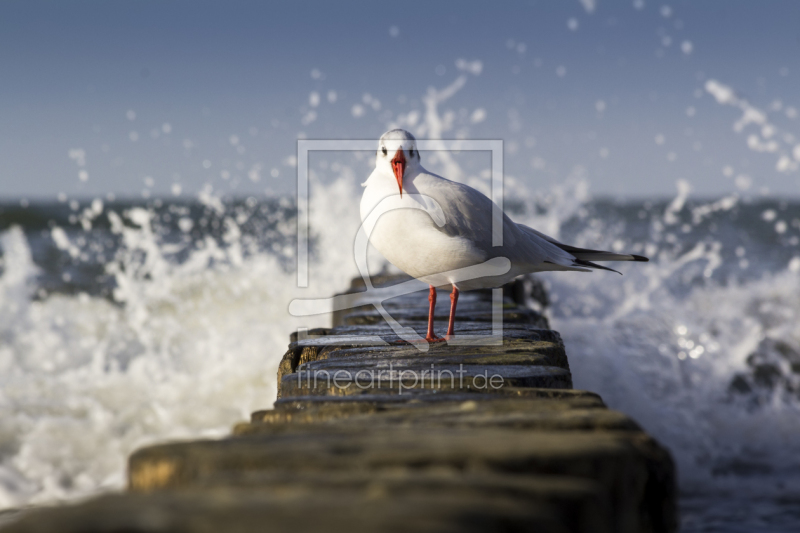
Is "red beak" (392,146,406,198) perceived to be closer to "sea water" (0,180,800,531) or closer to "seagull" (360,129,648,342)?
"seagull" (360,129,648,342)

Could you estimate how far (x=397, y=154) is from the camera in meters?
3.33

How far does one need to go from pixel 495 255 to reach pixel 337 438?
222cm

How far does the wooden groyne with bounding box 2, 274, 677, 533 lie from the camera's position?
0.90 m

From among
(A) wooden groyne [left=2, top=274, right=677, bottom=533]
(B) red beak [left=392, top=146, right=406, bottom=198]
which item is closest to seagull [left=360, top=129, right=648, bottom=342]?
(B) red beak [left=392, top=146, right=406, bottom=198]

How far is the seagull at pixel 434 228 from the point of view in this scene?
3.24m

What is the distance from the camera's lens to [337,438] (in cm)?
127

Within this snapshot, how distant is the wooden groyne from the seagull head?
5.02ft

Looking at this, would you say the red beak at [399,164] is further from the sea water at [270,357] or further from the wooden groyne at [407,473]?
the sea water at [270,357]

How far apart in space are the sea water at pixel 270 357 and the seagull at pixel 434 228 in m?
1.73

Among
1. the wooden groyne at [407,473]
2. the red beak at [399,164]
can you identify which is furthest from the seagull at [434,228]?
the wooden groyne at [407,473]

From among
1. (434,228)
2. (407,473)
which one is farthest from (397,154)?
(407,473)

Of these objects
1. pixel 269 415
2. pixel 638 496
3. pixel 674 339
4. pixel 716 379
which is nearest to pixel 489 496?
pixel 638 496

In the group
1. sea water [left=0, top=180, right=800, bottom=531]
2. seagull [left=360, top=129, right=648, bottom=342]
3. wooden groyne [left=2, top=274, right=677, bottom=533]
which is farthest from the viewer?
sea water [left=0, top=180, right=800, bottom=531]

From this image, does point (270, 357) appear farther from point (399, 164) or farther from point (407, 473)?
point (407, 473)
